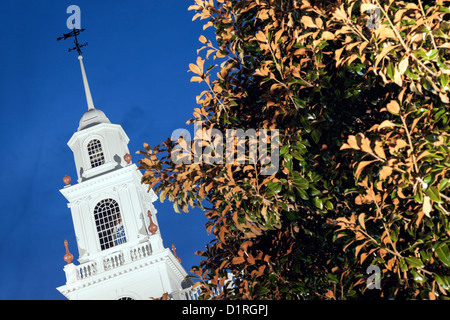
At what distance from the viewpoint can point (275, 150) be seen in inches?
245

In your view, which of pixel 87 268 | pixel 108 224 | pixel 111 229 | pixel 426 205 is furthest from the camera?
pixel 108 224

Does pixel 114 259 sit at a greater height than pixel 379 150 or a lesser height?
greater

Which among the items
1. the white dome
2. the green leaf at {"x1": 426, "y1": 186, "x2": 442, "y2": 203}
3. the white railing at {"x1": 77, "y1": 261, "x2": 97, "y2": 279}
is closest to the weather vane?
the white dome

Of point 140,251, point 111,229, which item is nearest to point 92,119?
point 111,229

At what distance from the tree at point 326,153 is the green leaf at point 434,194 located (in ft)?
0.06

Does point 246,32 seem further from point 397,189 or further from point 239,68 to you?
point 397,189

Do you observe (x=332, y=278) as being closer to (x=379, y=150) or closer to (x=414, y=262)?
(x=414, y=262)

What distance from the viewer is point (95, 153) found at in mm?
34906

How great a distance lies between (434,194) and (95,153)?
104ft

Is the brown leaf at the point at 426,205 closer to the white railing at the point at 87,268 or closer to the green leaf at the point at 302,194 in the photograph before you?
the green leaf at the point at 302,194

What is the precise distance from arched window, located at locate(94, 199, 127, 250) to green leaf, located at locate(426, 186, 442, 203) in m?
29.0
